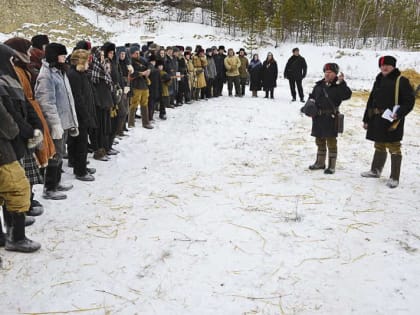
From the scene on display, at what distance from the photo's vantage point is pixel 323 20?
40.0 m

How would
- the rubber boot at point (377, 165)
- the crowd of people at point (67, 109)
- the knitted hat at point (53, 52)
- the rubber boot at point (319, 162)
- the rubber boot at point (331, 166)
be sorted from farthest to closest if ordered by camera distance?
the rubber boot at point (319, 162) → the rubber boot at point (331, 166) → the rubber boot at point (377, 165) → the knitted hat at point (53, 52) → the crowd of people at point (67, 109)

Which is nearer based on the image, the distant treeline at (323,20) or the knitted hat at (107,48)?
the knitted hat at (107,48)

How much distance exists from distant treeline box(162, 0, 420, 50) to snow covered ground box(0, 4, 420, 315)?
32881 mm

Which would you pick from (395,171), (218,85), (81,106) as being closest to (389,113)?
(395,171)

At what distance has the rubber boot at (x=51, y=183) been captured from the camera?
193 inches

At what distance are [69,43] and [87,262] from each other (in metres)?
28.2

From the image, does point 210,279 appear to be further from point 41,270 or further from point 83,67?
point 83,67

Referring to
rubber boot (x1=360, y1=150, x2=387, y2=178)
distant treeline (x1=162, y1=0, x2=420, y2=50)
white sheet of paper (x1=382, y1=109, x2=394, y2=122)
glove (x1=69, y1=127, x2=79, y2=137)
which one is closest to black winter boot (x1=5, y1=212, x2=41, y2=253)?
glove (x1=69, y1=127, x2=79, y2=137)

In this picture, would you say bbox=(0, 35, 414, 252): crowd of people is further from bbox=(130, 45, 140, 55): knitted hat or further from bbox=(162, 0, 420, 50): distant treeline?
bbox=(162, 0, 420, 50): distant treeline

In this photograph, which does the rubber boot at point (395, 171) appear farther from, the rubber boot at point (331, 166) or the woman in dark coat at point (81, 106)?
the woman in dark coat at point (81, 106)

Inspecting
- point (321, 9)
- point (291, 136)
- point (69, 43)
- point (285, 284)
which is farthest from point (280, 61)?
point (285, 284)


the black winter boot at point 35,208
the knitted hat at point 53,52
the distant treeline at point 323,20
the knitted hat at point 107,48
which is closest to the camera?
the black winter boot at point 35,208

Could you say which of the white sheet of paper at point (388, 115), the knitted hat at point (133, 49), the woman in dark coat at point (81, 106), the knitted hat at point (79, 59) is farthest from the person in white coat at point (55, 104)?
the white sheet of paper at point (388, 115)

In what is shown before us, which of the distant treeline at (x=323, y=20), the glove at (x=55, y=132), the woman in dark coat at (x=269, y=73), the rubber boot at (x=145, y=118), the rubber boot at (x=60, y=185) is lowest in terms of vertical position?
the rubber boot at (x=60, y=185)
